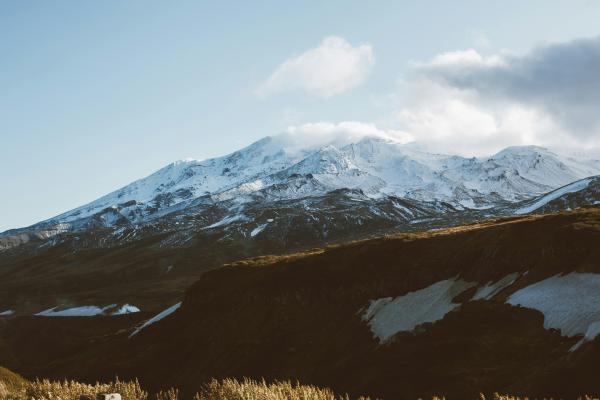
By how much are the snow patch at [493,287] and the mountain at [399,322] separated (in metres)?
0.19

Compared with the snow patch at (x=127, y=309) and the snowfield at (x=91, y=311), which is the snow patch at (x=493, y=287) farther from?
the snow patch at (x=127, y=309)

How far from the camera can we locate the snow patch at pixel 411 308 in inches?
1948

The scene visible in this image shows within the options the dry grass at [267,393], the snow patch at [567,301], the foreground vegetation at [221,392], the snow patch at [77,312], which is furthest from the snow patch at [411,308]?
the snow patch at [77,312]

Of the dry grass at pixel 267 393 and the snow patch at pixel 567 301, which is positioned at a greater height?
the dry grass at pixel 267 393

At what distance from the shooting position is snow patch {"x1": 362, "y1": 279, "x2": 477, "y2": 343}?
49.5 meters

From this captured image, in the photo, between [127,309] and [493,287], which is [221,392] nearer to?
[493,287]

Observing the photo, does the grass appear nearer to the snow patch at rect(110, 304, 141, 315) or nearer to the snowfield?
the snow patch at rect(110, 304, 141, 315)

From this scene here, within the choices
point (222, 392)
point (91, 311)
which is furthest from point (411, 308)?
point (91, 311)

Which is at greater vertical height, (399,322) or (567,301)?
(567,301)

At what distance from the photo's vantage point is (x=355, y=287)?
6334 cm

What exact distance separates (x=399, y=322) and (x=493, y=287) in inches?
347

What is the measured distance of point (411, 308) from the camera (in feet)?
174

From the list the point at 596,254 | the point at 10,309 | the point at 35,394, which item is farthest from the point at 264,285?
the point at 10,309

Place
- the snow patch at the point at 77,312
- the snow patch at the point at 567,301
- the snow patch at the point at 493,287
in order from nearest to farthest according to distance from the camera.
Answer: the snow patch at the point at 567,301 → the snow patch at the point at 493,287 → the snow patch at the point at 77,312
